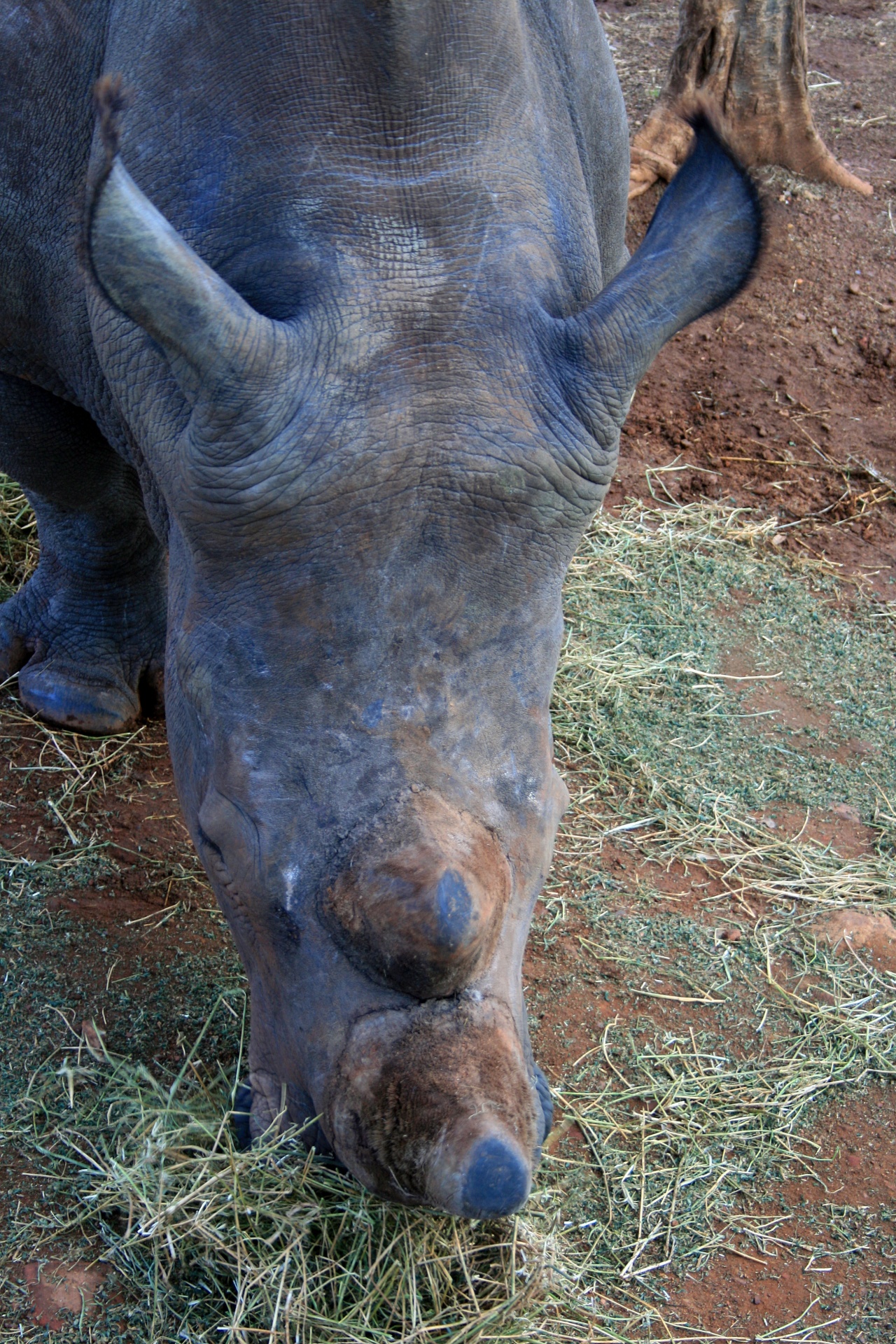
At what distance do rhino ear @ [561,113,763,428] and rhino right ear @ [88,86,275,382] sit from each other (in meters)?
0.64

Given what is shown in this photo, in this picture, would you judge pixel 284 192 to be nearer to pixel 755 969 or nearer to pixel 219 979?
pixel 219 979

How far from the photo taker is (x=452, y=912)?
2100 millimetres

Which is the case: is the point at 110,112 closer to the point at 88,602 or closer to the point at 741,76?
the point at 88,602

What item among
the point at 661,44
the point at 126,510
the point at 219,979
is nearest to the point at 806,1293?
the point at 219,979

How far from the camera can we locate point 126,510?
180 inches

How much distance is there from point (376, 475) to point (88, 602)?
2.58m

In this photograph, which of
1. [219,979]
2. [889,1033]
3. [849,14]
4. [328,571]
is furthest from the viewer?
[849,14]

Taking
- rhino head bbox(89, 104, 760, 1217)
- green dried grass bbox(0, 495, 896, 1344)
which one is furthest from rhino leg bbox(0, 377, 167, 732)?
rhino head bbox(89, 104, 760, 1217)

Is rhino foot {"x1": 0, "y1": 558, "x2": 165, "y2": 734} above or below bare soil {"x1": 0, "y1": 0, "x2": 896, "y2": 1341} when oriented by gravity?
above

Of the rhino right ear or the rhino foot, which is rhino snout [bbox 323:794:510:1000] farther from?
the rhino foot

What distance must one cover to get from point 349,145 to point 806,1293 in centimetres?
269

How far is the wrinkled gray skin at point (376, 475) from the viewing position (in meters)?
2.17

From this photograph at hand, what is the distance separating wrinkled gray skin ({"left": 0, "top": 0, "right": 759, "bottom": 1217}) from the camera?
2.17m

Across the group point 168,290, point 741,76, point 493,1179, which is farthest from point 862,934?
point 741,76
